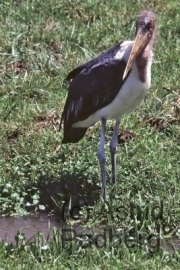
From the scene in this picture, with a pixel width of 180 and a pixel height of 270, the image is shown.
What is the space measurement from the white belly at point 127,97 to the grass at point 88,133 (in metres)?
0.55

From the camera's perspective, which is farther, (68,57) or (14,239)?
(68,57)

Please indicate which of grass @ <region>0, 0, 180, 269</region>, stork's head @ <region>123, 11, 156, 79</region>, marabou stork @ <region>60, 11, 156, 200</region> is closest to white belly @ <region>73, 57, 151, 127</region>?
marabou stork @ <region>60, 11, 156, 200</region>

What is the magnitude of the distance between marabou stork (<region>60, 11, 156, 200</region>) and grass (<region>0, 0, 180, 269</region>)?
0.34m

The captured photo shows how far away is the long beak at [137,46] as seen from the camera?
7.29 metres

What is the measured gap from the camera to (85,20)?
10992 millimetres

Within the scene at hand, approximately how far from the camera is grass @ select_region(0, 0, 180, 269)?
20.0 feet

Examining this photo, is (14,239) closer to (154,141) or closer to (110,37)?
(154,141)

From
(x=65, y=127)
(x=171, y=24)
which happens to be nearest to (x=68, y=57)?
(x=171, y=24)

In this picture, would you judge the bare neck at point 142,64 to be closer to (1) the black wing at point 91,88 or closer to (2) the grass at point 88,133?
(1) the black wing at point 91,88

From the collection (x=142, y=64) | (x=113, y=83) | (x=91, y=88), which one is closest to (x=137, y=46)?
(x=142, y=64)

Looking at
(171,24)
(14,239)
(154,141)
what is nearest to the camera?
(14,239)

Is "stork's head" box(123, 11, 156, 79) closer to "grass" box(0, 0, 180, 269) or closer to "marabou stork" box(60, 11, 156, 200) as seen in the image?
"marabou stork" box(60, 11, 156, 200)

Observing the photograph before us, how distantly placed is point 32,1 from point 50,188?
3.96m

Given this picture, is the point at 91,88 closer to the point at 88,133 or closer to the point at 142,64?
the point at 142,64
